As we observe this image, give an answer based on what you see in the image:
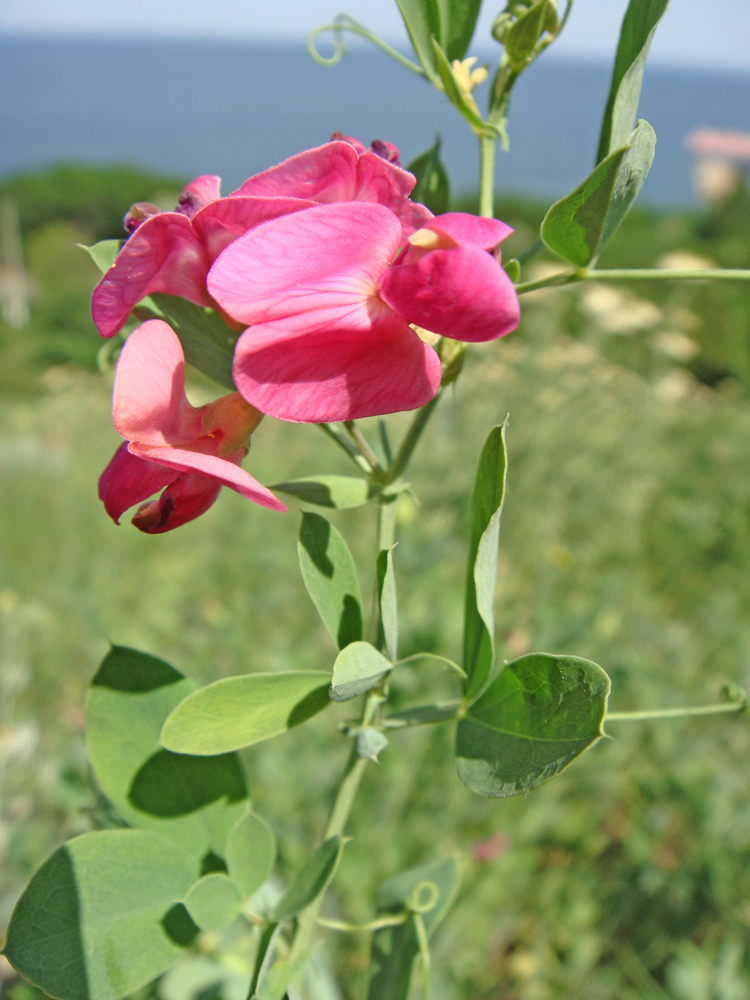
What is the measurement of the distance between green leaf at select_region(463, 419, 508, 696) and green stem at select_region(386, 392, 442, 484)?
5cm

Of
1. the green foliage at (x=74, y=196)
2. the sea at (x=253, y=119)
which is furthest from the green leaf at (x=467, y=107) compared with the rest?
the green foliage at (x=74, y=196)

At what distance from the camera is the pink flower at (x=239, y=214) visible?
327mm

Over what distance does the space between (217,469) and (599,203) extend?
8.5 inches

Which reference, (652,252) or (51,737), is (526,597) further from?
(652,252)

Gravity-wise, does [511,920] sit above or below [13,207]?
above

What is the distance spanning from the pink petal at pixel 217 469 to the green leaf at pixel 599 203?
7.4 inches

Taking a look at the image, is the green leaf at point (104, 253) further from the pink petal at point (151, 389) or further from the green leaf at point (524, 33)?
the green leaf at point (524, 33)

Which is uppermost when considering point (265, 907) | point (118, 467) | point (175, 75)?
point (118, 467)

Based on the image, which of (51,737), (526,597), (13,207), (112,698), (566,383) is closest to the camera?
(112,698)

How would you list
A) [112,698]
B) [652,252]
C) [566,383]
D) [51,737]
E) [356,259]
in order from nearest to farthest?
[356,259], [112,698], [51,737], [566,383], [652,252]

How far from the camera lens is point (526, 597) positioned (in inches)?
81.5

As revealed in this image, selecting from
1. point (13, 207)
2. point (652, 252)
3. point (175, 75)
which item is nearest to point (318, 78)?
point (175, 75)

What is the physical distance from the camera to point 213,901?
1.48ft

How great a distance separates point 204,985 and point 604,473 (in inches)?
104
